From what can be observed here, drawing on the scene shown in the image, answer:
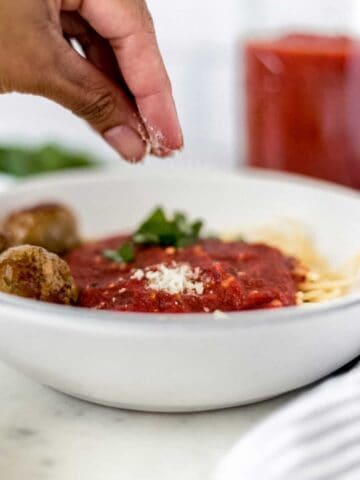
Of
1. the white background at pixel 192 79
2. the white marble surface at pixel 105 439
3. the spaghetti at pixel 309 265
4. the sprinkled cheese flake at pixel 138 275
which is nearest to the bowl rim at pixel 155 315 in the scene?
the white marble surface at pixel 105 439

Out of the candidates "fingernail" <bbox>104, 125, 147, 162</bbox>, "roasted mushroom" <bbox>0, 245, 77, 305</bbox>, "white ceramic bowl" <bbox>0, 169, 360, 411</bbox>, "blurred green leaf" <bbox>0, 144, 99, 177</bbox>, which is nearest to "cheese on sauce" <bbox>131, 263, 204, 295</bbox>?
"roasted mushroom" <bbox>0, 245, 77, 305</bbox>

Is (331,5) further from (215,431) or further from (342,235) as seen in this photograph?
(215,431)

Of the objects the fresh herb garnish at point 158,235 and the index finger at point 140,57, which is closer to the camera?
the index finger at point 140,57

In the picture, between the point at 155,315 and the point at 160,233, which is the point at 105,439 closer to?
the point at 155,315

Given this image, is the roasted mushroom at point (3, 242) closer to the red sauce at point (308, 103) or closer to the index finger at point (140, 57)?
the index finger at point (140, 57)

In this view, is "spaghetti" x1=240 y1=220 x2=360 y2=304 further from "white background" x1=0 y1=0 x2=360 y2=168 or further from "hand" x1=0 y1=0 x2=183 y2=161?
"white background" x1=0 y1=0 x2=360 y2=168

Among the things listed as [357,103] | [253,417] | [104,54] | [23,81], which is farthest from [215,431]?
[357,103]

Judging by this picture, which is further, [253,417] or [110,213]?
[110,213]
